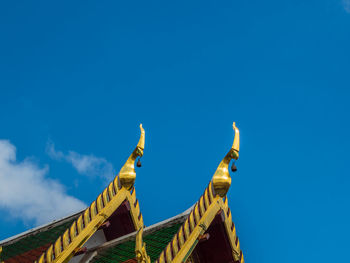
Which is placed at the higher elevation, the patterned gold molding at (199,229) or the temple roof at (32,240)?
the temple roof at (32,240)

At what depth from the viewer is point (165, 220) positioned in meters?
11.1

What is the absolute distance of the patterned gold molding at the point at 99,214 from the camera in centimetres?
1021

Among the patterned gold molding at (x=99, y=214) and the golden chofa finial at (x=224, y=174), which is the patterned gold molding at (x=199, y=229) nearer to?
the golden chofa finial at (x=224, y=174)

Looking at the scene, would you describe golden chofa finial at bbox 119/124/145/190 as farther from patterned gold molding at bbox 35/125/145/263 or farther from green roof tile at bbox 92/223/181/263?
green roof tile at bbox 92/223/181/263

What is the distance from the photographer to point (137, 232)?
9203 millimetres

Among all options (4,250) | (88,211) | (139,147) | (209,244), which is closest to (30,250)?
(4,250)

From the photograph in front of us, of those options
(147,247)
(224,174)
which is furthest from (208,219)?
(147,247)

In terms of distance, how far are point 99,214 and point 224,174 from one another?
7.85 ft

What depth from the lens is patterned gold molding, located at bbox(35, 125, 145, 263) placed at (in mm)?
10211

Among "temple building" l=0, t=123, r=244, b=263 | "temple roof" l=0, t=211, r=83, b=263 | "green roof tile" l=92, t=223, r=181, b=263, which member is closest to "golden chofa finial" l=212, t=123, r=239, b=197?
"temple building" l=0, t=123, r=244, b=263

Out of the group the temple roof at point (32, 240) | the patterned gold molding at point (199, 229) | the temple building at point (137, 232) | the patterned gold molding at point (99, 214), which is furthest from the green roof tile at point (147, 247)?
the temple roof at point (32, 240)

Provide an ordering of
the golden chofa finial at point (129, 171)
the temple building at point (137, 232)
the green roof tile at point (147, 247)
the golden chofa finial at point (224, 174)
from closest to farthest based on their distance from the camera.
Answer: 1. the temple building at point (137, 232)
2. the golden chofa finial at point (224, 174)
3. the green roof tile at point (147, 247)
4. the golden chofa finial at point (129, 171)

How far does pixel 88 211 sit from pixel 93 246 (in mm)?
998

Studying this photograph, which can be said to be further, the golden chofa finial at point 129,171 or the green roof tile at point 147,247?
the golden chofa finial at point 129,171
